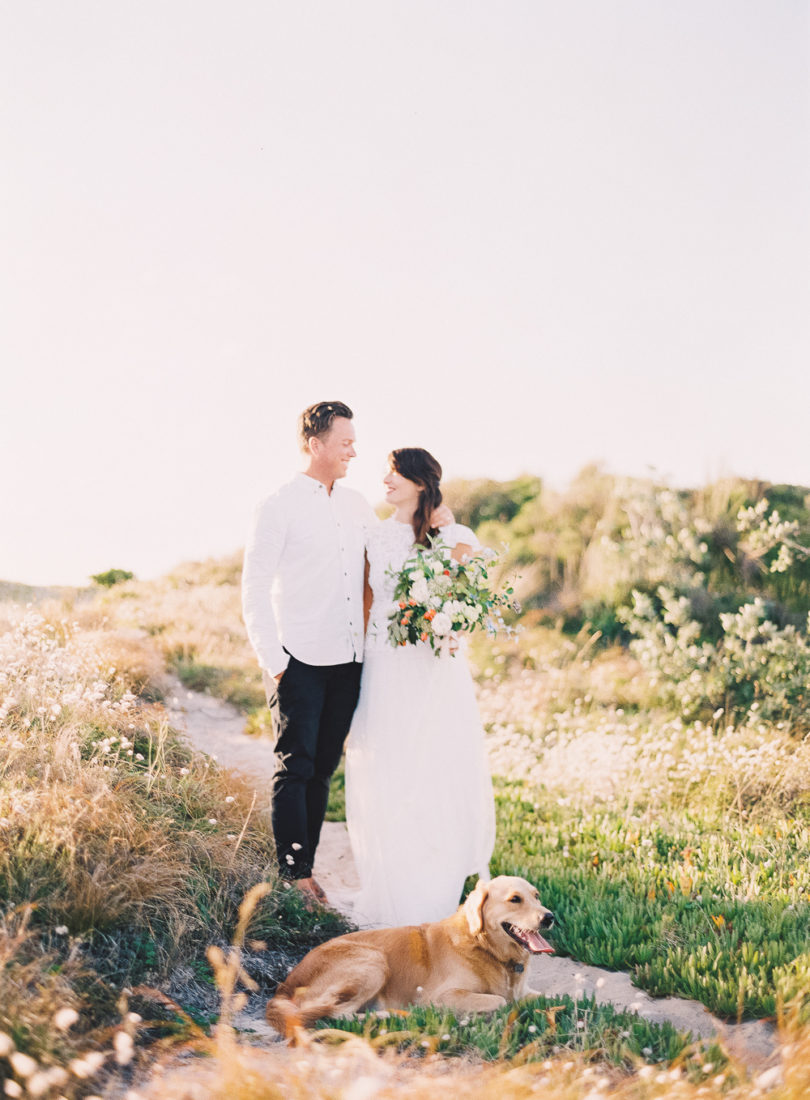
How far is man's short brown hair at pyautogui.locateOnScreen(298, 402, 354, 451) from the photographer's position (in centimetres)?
554

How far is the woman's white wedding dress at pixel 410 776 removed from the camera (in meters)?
5.42

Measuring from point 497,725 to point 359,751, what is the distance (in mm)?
4433

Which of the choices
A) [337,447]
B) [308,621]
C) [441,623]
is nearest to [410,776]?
[441,623]

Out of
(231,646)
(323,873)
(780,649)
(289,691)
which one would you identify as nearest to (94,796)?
(289,691)

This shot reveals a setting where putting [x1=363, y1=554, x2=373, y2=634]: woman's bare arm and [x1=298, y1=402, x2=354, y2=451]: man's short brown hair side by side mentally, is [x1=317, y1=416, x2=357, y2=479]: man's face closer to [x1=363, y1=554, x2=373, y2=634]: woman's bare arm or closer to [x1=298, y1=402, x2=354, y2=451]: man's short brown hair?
[x1=298, y1=402, x2=354, y2=451]: man's short brown hair

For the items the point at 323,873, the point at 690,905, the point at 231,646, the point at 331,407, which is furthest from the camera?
the point at 231,646

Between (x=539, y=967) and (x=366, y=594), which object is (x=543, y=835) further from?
(x=366, y=594)

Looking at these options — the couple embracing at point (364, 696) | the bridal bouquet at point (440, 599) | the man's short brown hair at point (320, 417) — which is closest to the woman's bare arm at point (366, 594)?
the couple embracing at point (364, 696)

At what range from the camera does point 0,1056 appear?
2.81 meters

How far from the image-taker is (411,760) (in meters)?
5.48

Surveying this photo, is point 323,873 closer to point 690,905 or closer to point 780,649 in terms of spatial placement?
point 690,905

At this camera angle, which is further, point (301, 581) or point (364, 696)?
point (364, 696)

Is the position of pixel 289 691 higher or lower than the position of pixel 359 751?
higher

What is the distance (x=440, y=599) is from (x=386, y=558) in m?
0.61
